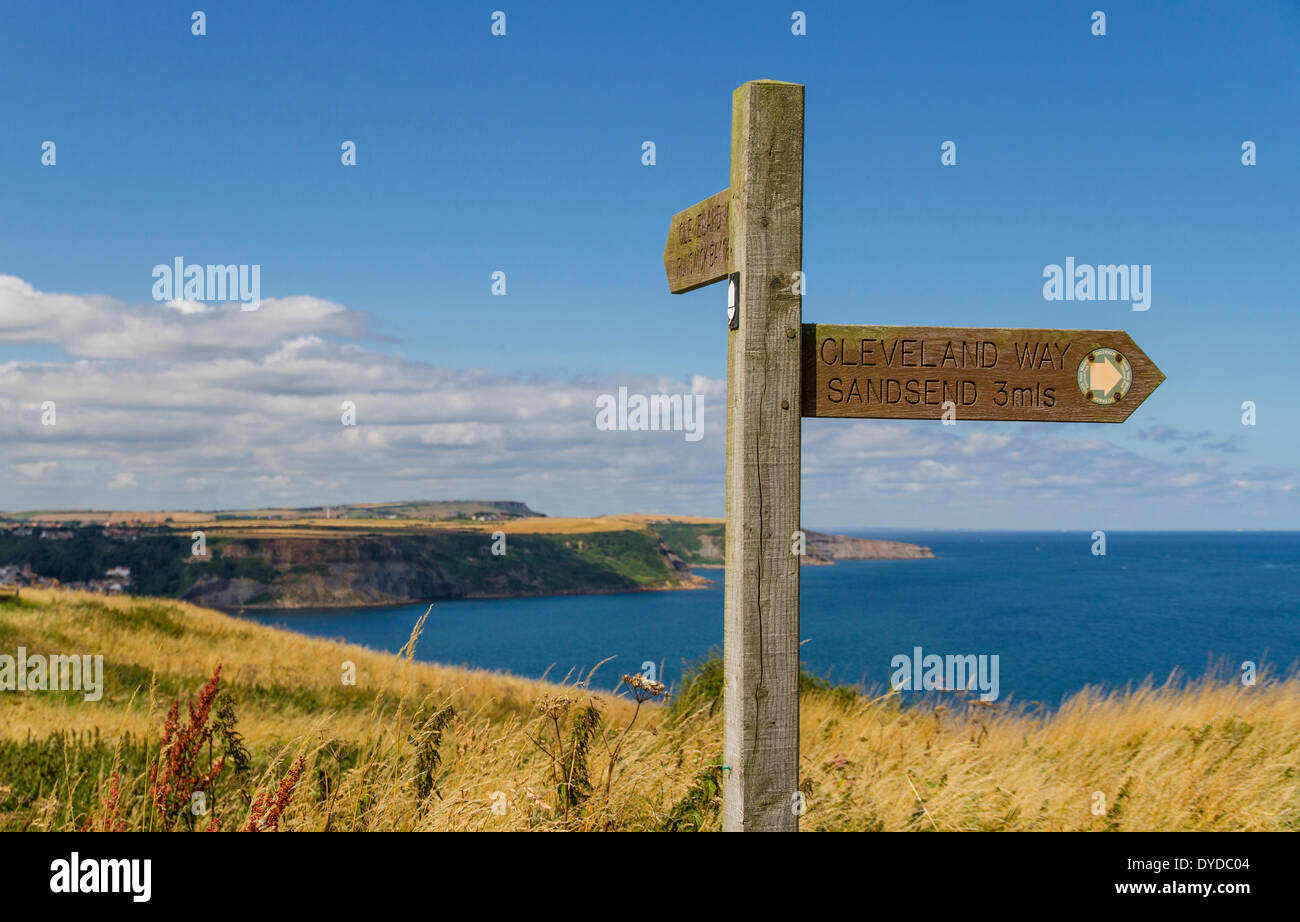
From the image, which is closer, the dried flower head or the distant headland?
the dried flower head

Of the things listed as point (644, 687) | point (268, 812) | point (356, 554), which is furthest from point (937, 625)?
point (268, 812)

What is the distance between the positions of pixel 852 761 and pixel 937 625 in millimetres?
Result: 83466

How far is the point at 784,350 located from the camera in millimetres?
3113

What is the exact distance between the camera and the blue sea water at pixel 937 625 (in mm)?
61281

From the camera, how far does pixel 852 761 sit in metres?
5.51

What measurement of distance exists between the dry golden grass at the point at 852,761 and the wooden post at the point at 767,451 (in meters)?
0.63

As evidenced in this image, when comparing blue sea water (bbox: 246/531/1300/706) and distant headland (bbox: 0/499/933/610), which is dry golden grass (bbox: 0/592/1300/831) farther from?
distant headland (bbox: 0/499/933/610)

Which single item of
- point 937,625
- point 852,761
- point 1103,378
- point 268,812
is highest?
point 1103,378

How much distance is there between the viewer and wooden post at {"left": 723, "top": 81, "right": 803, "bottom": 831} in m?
3.09

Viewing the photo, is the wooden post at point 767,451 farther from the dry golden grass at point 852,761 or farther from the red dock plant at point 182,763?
the red dock plant at point 182,763

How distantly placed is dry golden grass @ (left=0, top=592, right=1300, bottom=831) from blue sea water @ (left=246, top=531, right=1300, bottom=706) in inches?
1349

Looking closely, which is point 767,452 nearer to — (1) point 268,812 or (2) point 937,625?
(1) point 268,812

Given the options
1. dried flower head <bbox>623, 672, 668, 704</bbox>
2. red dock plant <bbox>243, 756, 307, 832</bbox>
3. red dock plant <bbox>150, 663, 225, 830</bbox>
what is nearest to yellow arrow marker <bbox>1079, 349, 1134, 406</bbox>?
dried flower head <bbox>623, 672, 668, 704</bbox>
